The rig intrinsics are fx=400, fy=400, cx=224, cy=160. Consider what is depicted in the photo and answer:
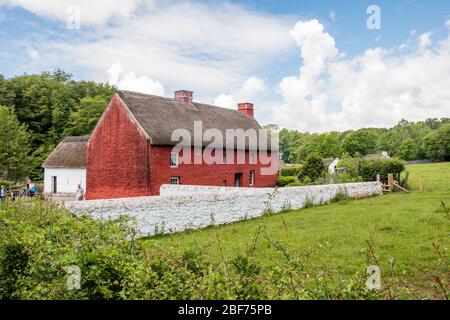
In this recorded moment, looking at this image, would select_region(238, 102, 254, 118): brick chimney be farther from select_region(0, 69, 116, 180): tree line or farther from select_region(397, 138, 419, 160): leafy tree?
select_region(397, 138, 419, 160): leafy tree

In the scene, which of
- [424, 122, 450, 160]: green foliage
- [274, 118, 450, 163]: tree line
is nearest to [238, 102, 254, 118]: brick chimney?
[274, 118, 450, 163]: tree line

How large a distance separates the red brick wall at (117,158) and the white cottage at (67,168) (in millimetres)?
8115

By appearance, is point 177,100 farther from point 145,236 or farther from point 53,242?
point 53,242

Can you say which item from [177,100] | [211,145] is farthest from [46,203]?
[177,100]

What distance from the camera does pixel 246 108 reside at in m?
41.8

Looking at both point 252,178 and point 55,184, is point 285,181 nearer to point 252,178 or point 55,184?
point 252,178

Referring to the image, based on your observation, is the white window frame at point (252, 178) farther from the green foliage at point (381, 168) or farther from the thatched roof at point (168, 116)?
the green foliage at point (381, 168)

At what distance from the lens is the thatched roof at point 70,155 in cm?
3872

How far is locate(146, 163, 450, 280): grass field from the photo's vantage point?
9102 millimetres

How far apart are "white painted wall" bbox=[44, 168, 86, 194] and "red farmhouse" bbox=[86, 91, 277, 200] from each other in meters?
7.95

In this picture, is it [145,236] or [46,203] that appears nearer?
[46,203]

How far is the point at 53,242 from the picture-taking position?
564cm

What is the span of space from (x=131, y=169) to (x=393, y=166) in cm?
1880
